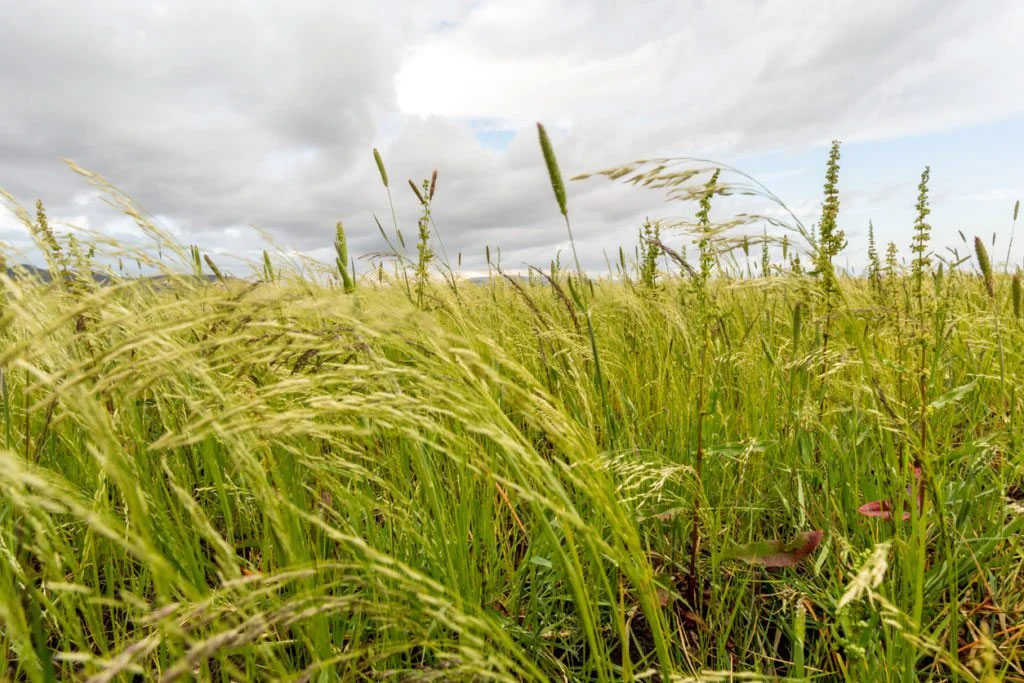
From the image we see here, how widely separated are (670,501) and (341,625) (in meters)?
0.84

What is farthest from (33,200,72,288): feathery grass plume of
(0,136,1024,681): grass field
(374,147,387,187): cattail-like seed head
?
(374,147,387,187): cattail-like seed head

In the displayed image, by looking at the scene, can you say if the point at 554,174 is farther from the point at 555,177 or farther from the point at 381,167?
the point at 381,167

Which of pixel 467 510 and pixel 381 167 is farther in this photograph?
pixel 381 167

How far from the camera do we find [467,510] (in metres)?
1.32

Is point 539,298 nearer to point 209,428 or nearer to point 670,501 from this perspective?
point 670,501

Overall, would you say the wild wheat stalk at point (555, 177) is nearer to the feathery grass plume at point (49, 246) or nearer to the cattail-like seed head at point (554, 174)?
the cattail-like seed head at point (554, 174)

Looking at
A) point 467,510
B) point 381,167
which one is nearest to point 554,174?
point 467,510

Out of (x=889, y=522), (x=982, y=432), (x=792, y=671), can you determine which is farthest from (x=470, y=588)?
(x=982, y=432)

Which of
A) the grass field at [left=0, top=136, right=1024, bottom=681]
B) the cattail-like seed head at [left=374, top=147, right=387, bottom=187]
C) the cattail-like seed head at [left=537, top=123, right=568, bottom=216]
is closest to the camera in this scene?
the grass field at [left=0, top=136, right=1024, bottom=681]

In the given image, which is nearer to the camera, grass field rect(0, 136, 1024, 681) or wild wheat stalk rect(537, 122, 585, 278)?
grass field rect(0, 136, 1024, 681)

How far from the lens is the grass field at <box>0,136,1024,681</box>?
0.76m

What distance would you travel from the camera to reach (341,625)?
121cm

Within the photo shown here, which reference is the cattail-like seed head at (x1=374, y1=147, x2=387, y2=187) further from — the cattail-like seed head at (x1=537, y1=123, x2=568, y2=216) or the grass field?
the cattail-like seed head at (x1=537, y1=123, x2=568, y2=216)

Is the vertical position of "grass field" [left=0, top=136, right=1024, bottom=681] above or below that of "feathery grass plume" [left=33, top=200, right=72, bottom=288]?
below
